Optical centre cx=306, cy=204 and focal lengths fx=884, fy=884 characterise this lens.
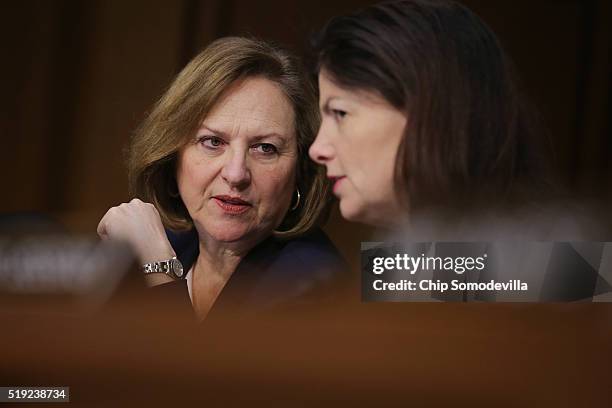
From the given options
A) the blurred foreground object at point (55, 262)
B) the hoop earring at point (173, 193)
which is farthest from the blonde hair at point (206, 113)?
the blurred foreground object at point (55, 262)

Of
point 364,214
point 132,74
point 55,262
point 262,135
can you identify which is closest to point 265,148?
Result: point 262,135

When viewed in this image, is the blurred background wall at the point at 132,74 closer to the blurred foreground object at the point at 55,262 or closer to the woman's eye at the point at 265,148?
the blurred foreground object at the point at 55,262

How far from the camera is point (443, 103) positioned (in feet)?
5.61

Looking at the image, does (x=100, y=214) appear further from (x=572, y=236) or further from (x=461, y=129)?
(x=572, y=236)

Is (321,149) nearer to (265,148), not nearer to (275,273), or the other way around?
(265,148)

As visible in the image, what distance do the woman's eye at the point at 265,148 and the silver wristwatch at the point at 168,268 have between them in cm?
29

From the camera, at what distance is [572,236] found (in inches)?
69.4

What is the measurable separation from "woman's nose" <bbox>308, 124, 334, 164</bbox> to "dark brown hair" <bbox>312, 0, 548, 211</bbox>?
0.11 m

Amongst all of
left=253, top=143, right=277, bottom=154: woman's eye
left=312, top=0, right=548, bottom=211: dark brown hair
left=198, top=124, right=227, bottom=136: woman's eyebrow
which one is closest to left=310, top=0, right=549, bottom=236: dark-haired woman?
left=312, top=0, right=548, bottom=211: dark brown hair

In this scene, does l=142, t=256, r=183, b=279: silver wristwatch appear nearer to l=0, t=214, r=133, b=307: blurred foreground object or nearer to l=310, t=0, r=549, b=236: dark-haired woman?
l=0, t=214, r=133, b=307: blurred foreground object

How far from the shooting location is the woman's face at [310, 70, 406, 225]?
1.72 meters

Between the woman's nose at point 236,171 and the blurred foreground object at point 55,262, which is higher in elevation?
the woman's nose at point 236,171

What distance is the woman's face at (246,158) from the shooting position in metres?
1.78

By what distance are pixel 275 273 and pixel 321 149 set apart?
278 mm
